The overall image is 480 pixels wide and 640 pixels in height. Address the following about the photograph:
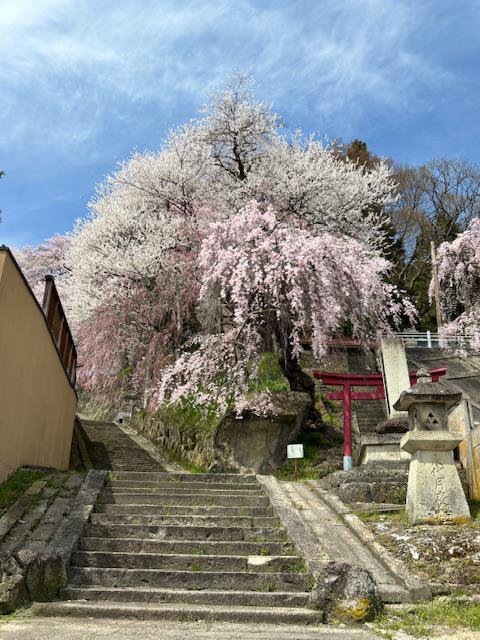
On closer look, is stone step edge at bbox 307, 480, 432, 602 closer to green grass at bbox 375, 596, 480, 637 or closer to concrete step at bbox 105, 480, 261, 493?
green grass at bbox 375, 596, 480, 637

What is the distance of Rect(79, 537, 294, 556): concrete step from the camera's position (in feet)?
24.0

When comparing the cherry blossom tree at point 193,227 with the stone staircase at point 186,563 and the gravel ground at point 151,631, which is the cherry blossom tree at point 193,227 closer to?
the stone staircase at point 186,563

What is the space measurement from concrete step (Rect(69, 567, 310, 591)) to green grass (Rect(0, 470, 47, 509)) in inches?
84.0

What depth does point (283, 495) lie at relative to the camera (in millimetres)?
9531

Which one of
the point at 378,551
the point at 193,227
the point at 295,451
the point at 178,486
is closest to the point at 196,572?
the point at 378,551

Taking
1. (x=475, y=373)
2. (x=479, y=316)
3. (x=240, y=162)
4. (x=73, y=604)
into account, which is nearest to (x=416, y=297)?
(x=479, y=316)

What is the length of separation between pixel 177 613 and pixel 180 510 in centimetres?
310

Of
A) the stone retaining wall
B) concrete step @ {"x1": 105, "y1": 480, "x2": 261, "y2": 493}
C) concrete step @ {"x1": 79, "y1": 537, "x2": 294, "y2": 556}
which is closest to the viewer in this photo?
concrete step @ {"x1": 79, "y1": 537, "x2": 294, "y2": 556}

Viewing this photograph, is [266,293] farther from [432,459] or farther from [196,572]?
[196,572]

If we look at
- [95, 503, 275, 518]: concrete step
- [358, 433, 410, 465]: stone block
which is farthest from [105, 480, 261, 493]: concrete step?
[358, 433, 410, 465]: stone block

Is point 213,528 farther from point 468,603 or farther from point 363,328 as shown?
point 363,328

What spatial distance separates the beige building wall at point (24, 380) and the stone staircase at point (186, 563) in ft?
6.11

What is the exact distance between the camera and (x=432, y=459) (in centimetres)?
Result: 860

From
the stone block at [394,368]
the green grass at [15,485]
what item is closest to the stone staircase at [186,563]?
the green grass at [15,485]
